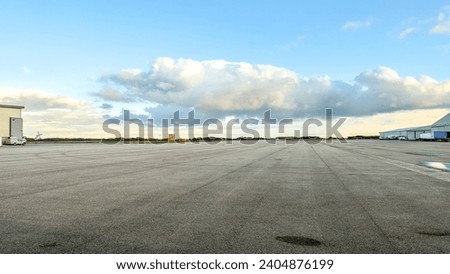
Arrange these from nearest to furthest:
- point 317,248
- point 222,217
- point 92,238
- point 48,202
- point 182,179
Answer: point 317,248
point 92,238
point 222,217
point 48,202
point 182,179

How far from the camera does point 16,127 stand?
9369 centimetres

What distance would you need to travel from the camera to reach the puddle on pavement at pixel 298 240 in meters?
6.13

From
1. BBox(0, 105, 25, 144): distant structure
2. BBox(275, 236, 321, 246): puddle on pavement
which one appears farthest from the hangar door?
BBox(275, 236, 321, 246): puddle on pavement

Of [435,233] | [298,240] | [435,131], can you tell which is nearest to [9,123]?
[298,240]

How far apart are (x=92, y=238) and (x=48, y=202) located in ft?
13.4

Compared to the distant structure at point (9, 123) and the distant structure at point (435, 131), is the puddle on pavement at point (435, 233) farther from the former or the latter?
the distant structure at point (435, 131)

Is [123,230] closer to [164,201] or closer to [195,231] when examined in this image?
[195,231]

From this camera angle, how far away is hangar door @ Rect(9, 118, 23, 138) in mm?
92938

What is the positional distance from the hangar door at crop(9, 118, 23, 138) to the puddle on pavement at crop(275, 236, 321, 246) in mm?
99797

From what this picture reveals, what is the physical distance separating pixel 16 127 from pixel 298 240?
330ft
